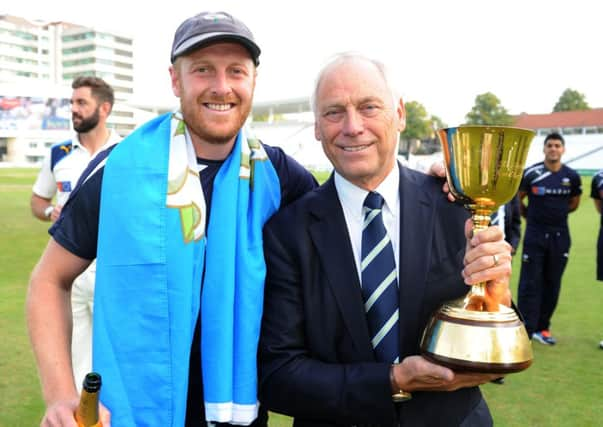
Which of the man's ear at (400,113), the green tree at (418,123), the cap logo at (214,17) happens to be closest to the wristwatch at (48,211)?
the cap logo at (214,17)

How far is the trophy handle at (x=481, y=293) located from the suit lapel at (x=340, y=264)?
33 cm

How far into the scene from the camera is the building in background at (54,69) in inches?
3103

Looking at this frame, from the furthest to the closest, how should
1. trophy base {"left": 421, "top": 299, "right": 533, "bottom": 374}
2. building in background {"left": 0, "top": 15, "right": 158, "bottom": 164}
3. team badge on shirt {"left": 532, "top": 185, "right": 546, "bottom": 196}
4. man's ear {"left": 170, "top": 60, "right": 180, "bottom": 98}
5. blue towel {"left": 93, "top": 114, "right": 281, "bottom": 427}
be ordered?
1. building in background {"left": 0, "top": 15, "right": 158, "bottom": 164}
2. team badge on shirt {"left": 532, "top": 185, "right": 546, "bottom": 196}
3. man's ear {"left": 170, "top": 60, "right": 180, "bottom": 98}
4. blue towel {"left": 93, "top": 114, "right": 281, "bottom": 427}
5. trophy base {"left": 421, "top": 299, "right": 533, "bottom": 374}

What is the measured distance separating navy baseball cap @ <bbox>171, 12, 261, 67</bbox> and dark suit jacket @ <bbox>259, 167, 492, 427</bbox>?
2.12 ft

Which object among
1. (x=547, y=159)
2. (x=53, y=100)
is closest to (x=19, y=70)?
(x=53, y=100)

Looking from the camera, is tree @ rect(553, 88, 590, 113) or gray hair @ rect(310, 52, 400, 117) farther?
tree @ rect(553, 88, 590, 113)

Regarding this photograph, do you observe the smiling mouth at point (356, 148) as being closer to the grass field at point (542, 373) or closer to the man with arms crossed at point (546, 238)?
the grass field at point (542, 373)

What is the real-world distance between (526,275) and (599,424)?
2.39m

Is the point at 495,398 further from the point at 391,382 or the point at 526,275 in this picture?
the point at 391,382

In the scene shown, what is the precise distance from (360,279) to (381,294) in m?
0.08

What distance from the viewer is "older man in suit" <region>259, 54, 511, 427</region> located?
177cm

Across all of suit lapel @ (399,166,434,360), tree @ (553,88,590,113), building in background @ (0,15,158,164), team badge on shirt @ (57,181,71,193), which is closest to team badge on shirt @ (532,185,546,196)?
team badge on shirt @ (57,181,71,193)

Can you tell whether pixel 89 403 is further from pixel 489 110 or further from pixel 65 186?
pixel 489 110

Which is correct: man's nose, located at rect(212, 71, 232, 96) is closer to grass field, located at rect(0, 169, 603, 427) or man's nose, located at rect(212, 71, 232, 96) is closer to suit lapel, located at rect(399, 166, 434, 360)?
suit lapel, located at rect(399, 166, 434, 360)
